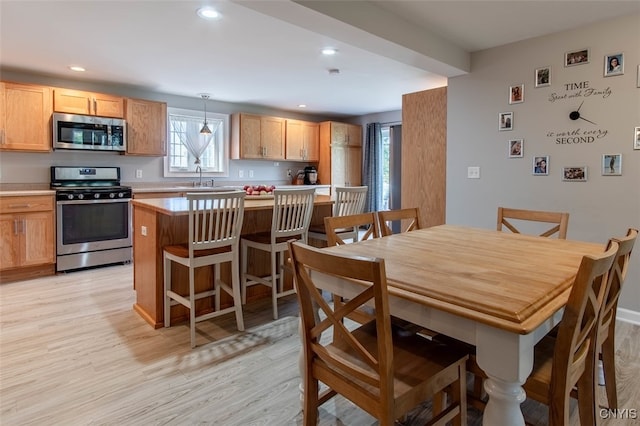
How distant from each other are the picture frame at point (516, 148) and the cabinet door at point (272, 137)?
12.7 ft

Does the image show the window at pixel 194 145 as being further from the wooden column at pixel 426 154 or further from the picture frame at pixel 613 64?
the picture frame at pixel 613 64

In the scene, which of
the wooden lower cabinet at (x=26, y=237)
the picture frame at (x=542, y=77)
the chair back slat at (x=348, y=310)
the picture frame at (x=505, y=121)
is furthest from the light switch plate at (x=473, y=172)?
the wooden lower cabinet at (x=26, y=237)

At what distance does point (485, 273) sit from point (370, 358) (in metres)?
0.56

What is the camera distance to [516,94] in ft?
10.9

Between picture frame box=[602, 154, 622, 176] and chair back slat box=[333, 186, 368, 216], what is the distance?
6.24 feet

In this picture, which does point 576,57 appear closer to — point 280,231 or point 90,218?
point 280,231

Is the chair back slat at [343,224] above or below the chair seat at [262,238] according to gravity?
above

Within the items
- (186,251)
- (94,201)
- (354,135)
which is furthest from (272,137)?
(186,251)

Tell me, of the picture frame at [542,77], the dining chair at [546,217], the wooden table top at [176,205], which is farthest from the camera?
the picture frame at [542,77]

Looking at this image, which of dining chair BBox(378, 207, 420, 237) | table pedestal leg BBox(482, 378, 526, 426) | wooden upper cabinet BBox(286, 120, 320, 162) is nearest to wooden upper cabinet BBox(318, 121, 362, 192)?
wooden upper cabinet BBox(286, 120, 320, 162)

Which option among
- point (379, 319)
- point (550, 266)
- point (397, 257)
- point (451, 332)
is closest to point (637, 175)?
point (550, 266)

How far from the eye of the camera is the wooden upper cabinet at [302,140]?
6531mm

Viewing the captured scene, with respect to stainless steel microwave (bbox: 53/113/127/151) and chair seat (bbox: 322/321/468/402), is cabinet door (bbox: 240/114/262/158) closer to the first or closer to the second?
Result: stainless steel microwave (bbox: 53/113/127/151)

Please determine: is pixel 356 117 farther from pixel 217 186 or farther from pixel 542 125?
pixel 542 125
